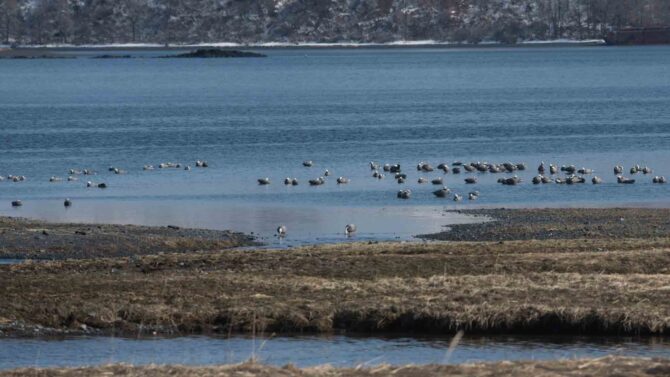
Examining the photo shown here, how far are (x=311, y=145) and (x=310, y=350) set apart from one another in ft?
200

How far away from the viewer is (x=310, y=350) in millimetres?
24109

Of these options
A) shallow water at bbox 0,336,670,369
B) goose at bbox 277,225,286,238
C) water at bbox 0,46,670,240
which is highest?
shallow water at bbox 0,336,670,369

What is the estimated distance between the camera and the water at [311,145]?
167 feet

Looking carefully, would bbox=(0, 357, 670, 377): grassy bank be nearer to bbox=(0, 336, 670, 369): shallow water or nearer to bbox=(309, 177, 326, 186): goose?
bbox=(0, 336, 670, 369): shallow water

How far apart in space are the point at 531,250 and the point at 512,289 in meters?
7.01

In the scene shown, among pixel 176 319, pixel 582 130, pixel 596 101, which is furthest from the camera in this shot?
pixel 596 101

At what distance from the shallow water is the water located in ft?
58.2

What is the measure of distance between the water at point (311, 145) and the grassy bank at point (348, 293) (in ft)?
36.1

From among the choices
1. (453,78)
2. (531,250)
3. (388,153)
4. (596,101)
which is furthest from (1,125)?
(453,78)

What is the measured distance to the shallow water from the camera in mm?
23016

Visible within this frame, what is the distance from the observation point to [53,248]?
38.7 metres

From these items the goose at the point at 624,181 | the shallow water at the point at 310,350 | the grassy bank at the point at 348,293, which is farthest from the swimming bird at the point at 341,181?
the shallow water at the point at 310,350

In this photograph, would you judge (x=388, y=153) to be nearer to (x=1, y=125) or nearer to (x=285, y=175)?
(x=285, y=175)

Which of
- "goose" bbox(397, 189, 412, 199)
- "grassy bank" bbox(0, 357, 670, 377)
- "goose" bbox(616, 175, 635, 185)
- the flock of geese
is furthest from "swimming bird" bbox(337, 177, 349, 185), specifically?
"grassy bank" bbox(0, 357, 670, 377)
